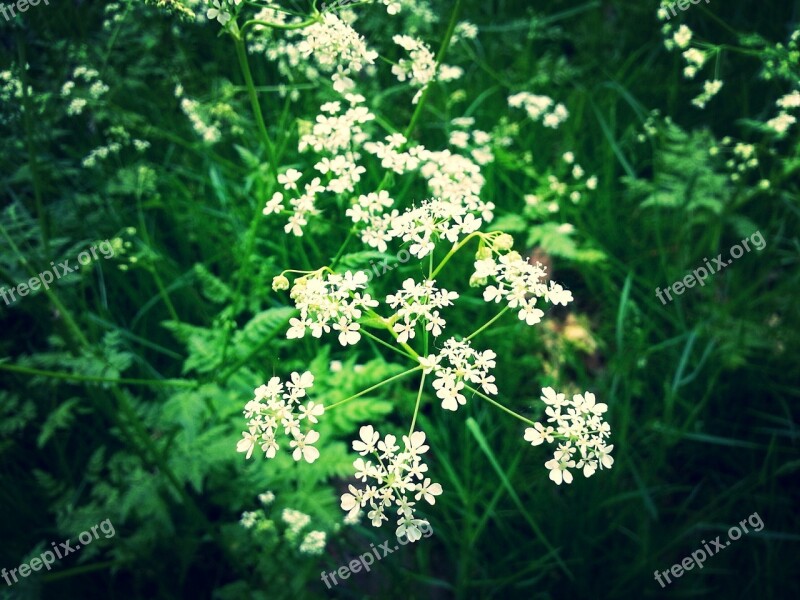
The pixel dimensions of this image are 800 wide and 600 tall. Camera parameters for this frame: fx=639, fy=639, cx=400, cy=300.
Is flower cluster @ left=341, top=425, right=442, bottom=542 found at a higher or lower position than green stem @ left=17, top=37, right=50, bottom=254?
lower

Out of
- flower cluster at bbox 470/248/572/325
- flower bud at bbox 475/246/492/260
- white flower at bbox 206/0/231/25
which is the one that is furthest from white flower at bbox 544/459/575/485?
white flower at bbox 206/0/231/25

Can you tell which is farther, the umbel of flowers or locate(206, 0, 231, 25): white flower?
locate(206, 0, 231, 25): white flower

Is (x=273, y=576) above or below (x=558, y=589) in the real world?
above

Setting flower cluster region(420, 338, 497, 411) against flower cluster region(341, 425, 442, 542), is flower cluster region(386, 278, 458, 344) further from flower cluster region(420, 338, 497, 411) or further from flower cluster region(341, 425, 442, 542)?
flower cluster region(341, 425, 442, 542)

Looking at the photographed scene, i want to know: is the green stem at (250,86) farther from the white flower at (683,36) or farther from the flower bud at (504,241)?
the white flower at (683,36)

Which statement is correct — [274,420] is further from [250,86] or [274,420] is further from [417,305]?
[250,86]

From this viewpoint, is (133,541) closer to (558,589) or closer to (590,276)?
(558,589)

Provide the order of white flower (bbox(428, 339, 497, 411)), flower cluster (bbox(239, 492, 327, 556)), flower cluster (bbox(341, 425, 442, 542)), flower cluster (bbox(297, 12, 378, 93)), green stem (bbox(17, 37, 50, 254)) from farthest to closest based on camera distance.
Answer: flower cluster (bbox(239, 492, 327, 556)), green stem (bbox(17, 37, 50, 254)), flower cluster (bbox(297, 12, 378, 93)), white flower (bbox(428, 339, 497, 411)), flower cluster (bbox(341, 425, 442, 542))

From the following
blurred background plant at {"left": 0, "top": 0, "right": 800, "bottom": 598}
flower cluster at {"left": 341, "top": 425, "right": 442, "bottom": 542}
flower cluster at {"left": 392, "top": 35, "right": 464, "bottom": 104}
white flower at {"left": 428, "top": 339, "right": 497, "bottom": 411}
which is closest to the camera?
flower cluster at {"left": 341, "top": 425, "right": 442, "bottom": 542}

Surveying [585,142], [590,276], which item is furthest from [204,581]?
[585,142]
